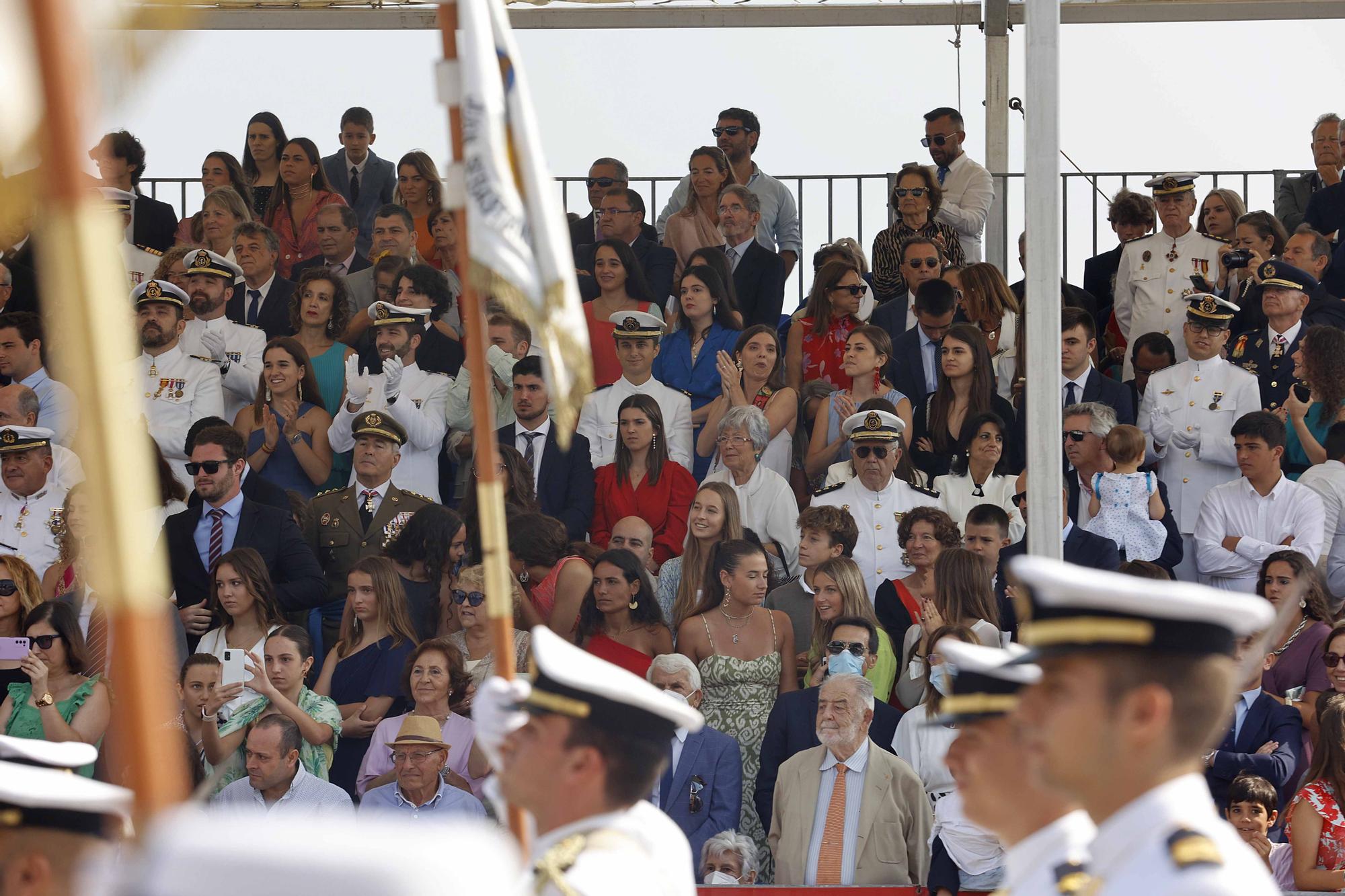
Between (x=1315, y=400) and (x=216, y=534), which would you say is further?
(x=1315, y=400)

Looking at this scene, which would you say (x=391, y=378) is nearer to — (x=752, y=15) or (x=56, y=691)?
(x=56, y=691)

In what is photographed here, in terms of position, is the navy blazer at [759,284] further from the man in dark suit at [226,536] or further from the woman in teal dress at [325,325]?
the man in dark suit at [226,536]

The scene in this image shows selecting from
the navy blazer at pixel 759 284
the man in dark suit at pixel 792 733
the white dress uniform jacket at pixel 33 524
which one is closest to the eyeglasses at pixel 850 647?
the man in dark suit at pixel 792 733

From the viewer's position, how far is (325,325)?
33.1 ft

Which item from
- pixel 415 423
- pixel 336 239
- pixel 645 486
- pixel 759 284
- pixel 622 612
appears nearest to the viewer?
pixel 622 612

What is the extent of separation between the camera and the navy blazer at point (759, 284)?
10508mm

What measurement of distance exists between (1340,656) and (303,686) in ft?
14.3

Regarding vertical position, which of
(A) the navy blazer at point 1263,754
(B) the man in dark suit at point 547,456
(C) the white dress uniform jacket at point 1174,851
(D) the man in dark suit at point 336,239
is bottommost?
(A) the navy blazer at point 1263,754

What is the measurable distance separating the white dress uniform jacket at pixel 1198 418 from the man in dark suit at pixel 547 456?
2950 millimetres

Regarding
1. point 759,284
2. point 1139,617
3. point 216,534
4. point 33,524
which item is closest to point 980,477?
point 759,284

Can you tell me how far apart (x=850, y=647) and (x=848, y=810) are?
2.66 feet

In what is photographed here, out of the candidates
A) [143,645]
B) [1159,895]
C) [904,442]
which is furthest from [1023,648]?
[904,442]

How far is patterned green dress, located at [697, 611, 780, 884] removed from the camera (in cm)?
788

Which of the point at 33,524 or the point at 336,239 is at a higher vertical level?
the point at 336,239
